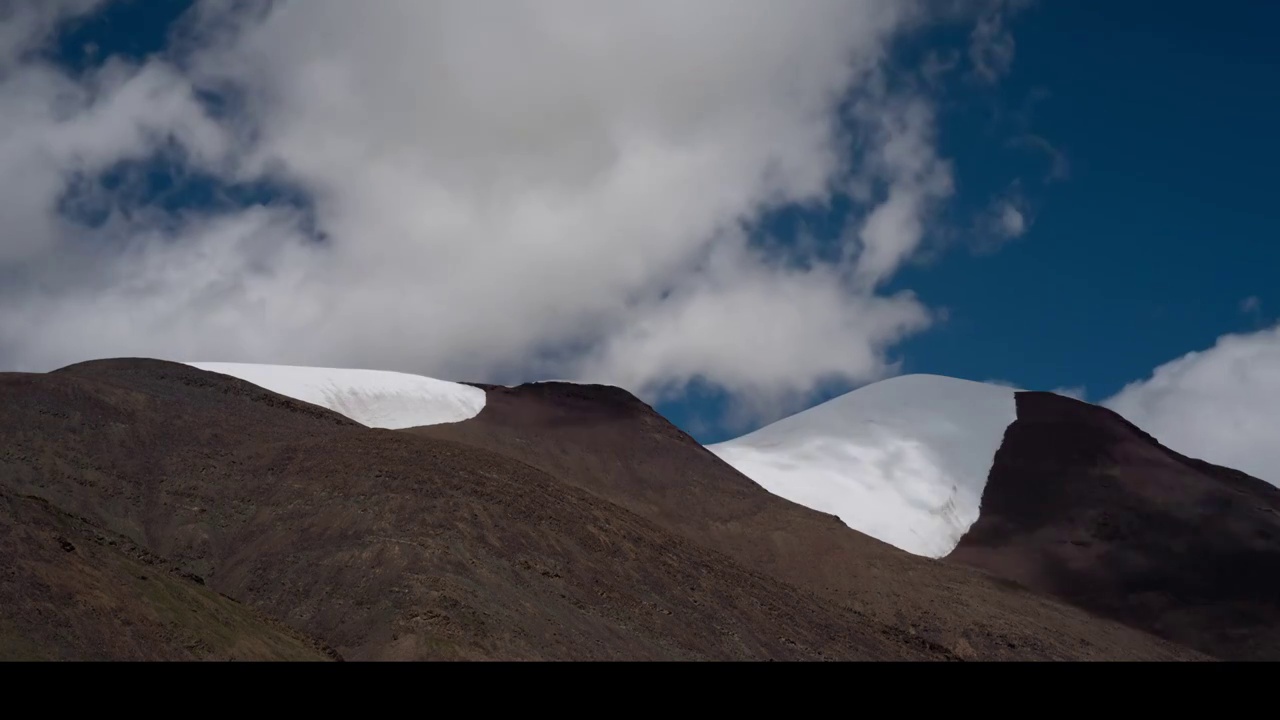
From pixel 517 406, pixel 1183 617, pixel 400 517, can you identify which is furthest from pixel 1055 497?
pixel 400 517

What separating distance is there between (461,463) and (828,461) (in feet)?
144

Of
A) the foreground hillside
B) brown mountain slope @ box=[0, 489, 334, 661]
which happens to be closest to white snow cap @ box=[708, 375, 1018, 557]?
the foreground hillside

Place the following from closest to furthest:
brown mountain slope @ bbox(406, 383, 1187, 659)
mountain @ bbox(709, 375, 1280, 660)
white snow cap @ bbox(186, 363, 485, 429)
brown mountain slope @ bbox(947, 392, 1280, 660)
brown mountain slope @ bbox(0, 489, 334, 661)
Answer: brown mountain slope @ bbox(0, 489, 334, 661)
brown mountain slope @ bbox(406, 383, 1187, 659)
white snow cap @ bbox(186, 363, 485, 429)
brown mountain slope @ bbox(947, 392, 1280, 660)
mountain @ bbox(709, 375, 1280, 660)

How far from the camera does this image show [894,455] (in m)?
84.9

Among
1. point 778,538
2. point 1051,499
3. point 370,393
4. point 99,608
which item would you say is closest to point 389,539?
A: point 99,608

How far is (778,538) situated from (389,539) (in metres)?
28.5

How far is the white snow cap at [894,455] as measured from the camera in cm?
7675

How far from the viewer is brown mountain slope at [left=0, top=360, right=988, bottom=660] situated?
110ft

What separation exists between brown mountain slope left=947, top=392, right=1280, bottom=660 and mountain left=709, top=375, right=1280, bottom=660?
116mm

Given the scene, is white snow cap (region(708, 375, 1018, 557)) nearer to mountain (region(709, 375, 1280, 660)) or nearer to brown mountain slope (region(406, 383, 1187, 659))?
mountain (region(709, 375, 1280, 660))

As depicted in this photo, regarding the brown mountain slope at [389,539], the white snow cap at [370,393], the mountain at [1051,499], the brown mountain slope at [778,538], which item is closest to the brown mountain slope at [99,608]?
the brown mountain slope at [389,539]

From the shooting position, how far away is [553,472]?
197 ft

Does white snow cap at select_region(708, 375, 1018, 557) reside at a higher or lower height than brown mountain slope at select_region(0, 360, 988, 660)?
higher
